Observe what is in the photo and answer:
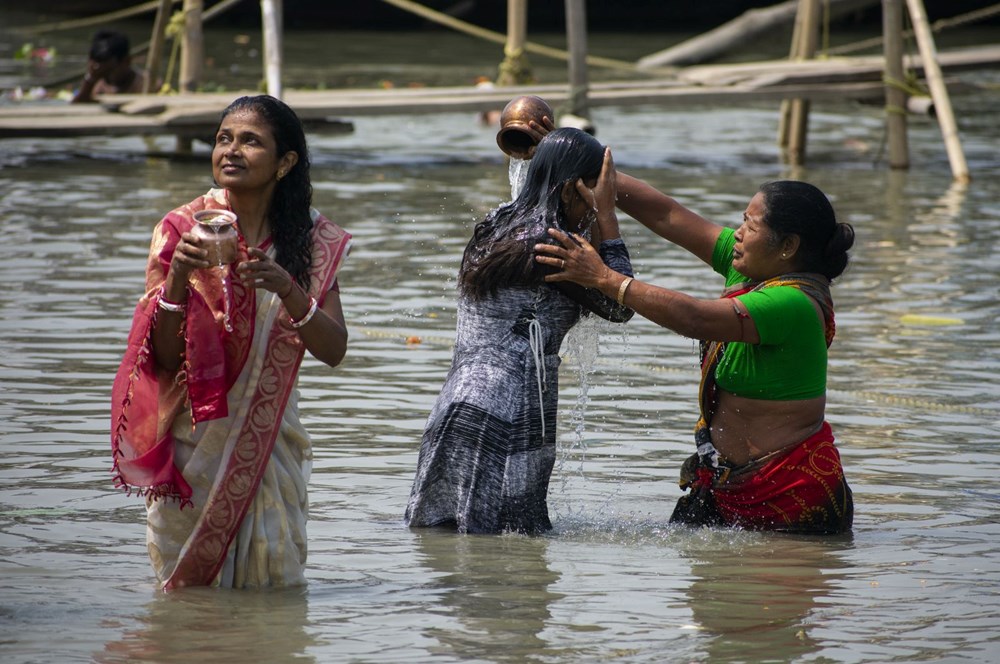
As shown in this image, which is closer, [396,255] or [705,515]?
[705,515]

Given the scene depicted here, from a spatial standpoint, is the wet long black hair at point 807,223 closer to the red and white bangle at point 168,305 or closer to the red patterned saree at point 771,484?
the red patterned saree at point 771,484

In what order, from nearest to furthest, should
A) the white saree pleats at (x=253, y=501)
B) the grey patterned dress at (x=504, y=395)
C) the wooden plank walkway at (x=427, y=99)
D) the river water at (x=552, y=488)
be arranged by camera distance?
the white saree pleats at (x=253, y=501) < the river water at (x=552, y=488) < the grey patterned dress at (x=504, y=395) < the wooden plank walkway at (x=427, y=99)

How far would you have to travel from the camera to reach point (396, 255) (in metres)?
10.1

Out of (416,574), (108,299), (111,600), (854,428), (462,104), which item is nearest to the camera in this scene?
(111,600)

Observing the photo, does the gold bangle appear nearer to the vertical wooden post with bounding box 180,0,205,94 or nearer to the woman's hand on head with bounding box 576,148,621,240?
the woman's hand on head with bounding box 576,148,621,240

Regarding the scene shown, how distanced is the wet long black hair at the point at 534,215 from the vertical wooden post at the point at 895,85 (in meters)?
9.25

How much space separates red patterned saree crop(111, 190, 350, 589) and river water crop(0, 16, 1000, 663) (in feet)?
0.70

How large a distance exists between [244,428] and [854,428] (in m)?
3.32

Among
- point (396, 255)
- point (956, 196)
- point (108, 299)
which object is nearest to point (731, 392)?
Result: point (108, 299)

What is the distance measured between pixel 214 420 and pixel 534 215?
1.20 meters

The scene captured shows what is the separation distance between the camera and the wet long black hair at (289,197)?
13.3 ft

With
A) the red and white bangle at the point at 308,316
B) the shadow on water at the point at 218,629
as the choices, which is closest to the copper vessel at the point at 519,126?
the red and white bangle at the point at 308,316

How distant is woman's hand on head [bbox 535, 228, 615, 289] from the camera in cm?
452

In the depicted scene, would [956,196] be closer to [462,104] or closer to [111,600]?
[462,104]
